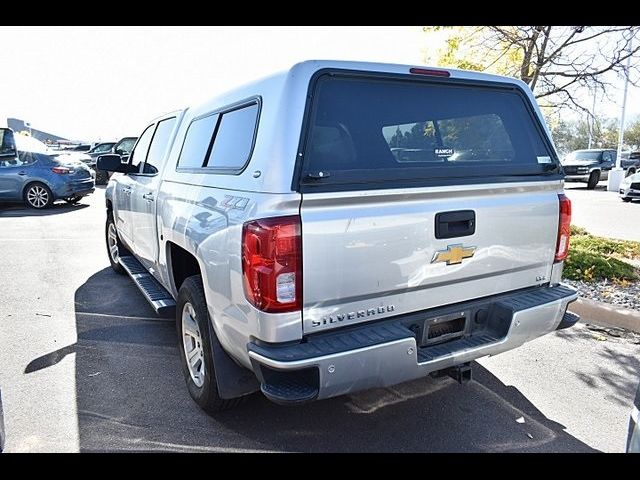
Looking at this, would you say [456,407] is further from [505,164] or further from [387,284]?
[505,164]

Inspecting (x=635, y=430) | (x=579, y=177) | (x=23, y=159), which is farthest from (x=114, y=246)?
(x=579, y=177)

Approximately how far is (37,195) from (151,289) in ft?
32.6

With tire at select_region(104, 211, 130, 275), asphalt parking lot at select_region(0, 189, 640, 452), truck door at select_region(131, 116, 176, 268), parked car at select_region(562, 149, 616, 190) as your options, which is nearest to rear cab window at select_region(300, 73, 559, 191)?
asphalt parking lot at select_region(0, 189, 640, 452)

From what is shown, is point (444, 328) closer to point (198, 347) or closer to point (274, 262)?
point (274, 262)

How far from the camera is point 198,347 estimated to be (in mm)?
3133

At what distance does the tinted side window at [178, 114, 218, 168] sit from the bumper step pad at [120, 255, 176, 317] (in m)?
1.10

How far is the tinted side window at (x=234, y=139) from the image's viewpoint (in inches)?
104

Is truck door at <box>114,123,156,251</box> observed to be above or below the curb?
above

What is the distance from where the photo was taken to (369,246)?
2393 mm

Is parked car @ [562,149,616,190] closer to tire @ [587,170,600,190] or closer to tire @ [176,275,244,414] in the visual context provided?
tire @ [587,170,600,190]

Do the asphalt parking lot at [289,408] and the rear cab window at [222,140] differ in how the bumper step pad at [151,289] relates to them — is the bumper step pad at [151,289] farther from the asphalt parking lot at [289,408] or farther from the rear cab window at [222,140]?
the rear cab window at [222,140]

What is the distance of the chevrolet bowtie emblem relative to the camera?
2.61 meters

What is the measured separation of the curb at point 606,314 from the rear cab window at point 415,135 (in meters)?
2.22
